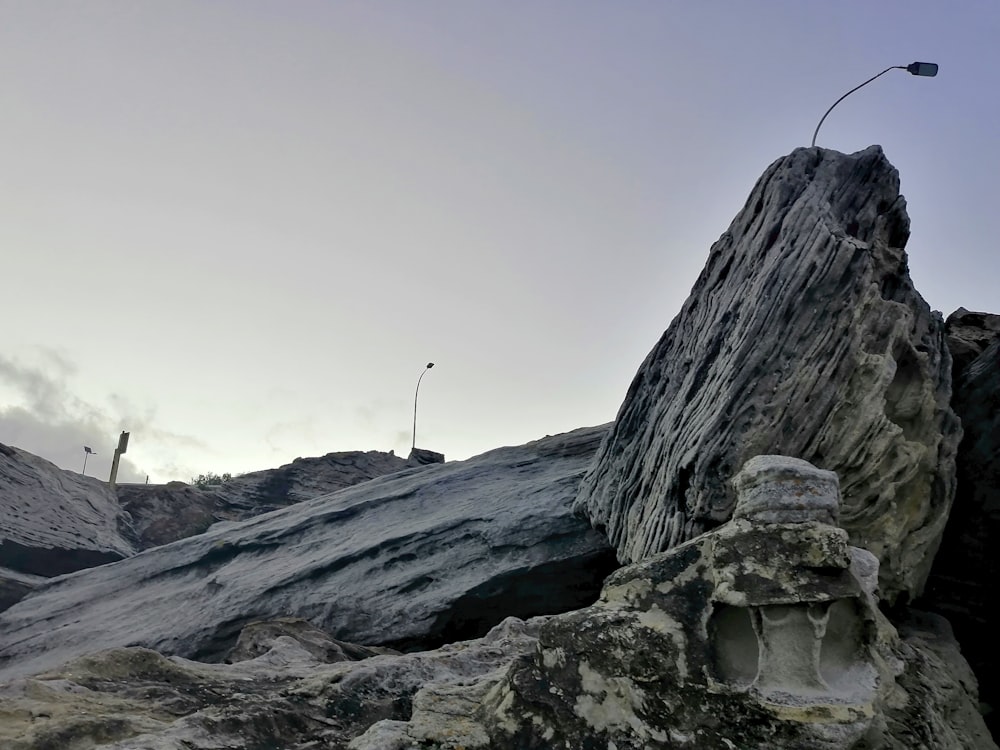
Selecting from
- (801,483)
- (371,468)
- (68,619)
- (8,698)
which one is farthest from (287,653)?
(371,468)

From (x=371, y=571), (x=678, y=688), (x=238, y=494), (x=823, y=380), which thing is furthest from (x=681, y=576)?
(x=238, y=494)

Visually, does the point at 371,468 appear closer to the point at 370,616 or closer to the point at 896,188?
the point at 370,616

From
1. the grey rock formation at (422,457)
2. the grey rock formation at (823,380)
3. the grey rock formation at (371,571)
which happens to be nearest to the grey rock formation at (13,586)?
the grey rock formation at (371,571)

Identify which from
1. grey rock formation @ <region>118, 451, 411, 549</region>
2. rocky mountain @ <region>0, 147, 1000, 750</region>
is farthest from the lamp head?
grey rock formation @ <region>118, 451, 411, 549</region>

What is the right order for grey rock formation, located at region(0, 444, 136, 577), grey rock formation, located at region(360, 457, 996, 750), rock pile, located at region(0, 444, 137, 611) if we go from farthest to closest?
1. grey rock formation, located at region(0, 444, 136, 577)
2. rock pile, located at region(0, 444, 137, 611)
3. grey rock formation, located at region(360, 457, 996, 750)

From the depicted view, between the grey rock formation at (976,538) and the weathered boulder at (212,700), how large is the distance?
5168 millimetres

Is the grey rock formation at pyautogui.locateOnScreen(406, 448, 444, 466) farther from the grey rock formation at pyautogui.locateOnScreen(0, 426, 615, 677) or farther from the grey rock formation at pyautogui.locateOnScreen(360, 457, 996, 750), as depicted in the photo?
the grey rock formation at pyautogui.locateOnScreen(360, 457, 996, 750)

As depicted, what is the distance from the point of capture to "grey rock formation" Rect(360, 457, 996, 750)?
427cm

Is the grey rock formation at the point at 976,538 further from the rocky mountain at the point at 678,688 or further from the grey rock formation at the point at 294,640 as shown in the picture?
the grey rock formation at the point at 294,640

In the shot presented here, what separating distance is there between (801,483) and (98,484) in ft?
84.0

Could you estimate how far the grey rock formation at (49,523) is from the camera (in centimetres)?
1973

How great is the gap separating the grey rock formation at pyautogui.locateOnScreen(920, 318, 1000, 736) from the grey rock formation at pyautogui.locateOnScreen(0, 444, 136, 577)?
20.1m

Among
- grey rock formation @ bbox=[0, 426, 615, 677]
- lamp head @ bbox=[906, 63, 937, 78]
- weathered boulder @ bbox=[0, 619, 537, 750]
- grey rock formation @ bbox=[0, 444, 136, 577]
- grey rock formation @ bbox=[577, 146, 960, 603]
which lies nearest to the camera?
weathered boulder @ bbox=[0, 619, 537, 750]

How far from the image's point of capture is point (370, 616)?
11680 millimetres
